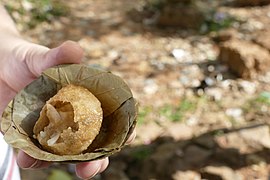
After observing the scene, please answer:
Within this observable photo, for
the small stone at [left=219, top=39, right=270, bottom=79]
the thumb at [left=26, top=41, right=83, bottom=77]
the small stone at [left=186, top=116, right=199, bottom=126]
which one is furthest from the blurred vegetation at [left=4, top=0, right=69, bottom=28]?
the thumb at [left=26, top=41, right=83, bottom=77]

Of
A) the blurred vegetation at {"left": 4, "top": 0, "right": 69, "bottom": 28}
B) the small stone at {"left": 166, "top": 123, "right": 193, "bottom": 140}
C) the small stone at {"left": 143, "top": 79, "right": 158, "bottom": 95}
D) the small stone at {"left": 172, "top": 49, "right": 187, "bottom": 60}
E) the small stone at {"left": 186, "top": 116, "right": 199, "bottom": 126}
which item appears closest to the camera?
the small stone at {"left": 166, "top": 123, "right": 193, "bottom": 140}

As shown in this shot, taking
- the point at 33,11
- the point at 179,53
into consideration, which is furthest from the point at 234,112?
the point at 33,11

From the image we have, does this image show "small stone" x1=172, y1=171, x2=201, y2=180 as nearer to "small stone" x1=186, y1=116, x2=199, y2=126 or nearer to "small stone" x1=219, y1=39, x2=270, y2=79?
"small stone" x1=186, y1=116, x2=199, y2=126

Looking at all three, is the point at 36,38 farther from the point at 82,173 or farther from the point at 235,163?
the point at 82,173

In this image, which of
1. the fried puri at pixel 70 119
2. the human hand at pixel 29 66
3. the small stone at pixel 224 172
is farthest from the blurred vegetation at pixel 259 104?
the fried puri at pixel 70 119

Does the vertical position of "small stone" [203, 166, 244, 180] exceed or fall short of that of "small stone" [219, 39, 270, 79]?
it falls short

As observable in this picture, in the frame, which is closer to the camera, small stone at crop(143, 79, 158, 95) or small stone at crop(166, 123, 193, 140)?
small stone at crop(166, 123, 193, 140)

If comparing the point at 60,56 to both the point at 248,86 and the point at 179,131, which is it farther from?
the point at 248,86

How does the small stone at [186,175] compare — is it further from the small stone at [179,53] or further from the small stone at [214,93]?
the small stone at [179,53]
